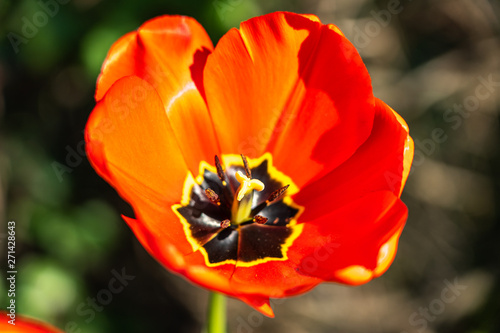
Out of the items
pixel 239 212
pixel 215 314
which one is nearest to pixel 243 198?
pixel 239 212

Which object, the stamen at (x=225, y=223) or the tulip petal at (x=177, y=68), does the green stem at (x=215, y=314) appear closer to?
the stamen at (x=225, y=223)

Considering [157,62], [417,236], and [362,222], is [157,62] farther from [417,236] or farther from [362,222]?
[417,236]

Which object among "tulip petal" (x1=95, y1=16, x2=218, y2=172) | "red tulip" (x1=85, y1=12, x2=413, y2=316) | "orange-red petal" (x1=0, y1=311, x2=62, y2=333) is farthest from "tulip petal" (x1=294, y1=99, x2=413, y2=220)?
"orange-red petal" (x1=0, y1=311, x2=62, y2=333)

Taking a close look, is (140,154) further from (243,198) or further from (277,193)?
(277,193)

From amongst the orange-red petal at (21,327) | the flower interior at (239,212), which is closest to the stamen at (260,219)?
the flower interior at (239,212)

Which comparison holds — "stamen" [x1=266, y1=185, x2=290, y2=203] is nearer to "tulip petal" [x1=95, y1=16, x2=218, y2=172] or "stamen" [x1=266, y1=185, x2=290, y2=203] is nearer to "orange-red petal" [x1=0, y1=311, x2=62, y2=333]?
"tulip petal" [x1=95, y1=16, x2=218, y2=172]
